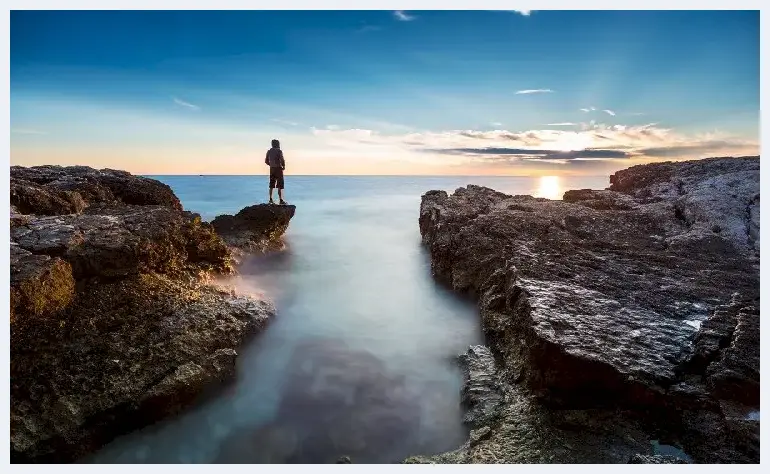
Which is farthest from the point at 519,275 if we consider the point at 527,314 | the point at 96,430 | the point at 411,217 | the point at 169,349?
the point at 411,217

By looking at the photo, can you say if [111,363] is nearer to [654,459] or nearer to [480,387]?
[480,387]

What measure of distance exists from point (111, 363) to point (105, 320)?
2.15ft

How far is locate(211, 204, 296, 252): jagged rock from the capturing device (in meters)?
9.00

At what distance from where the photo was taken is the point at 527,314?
4.21 metres

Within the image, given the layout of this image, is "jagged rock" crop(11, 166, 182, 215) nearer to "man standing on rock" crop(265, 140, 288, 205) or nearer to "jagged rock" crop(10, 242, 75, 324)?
"jagged rock" crop(10, 242, 75, 324)

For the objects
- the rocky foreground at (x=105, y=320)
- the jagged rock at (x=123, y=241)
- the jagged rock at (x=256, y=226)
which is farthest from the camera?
the jagged rock at (x=256, y=226)

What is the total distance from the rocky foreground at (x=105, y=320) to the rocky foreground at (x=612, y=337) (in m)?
2.46

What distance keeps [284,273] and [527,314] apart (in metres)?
4.74

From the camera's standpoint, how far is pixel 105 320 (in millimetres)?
4434

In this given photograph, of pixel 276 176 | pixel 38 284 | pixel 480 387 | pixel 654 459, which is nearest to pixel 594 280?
pixel 480 387

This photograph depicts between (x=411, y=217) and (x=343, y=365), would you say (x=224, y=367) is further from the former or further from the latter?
(x=411, y=217)

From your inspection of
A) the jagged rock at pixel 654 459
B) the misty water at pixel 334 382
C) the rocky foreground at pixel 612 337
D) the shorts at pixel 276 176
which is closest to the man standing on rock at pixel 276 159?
the shorts at pixel 276 176

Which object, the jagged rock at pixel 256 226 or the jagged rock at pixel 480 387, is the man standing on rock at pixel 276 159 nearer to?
the jagged rock at pixel 256 226

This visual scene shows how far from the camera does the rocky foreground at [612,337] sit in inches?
129
